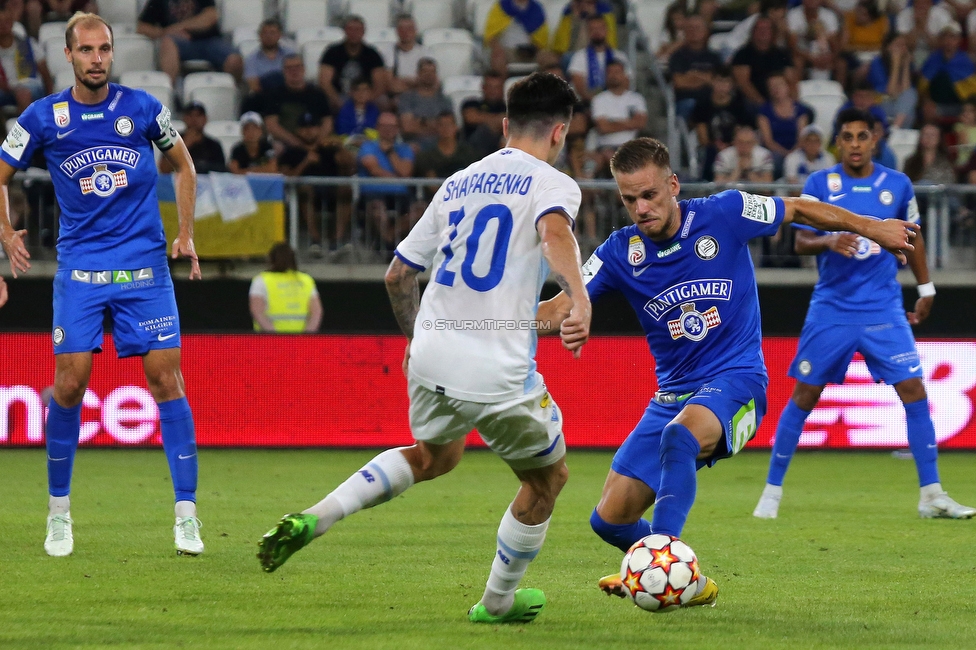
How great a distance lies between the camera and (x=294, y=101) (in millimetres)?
14039

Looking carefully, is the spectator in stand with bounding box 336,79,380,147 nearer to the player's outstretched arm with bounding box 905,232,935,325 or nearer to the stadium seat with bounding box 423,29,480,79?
the stadium seat with bounding box 423,29,480,79

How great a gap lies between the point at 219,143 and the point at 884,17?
807 centimetres

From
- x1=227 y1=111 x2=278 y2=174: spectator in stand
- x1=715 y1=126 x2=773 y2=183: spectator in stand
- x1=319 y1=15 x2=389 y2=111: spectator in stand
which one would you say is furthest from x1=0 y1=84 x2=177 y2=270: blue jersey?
x1=319 y1=15 x2=389 y2=111: spectator in stand

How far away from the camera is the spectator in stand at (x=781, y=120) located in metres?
14.1

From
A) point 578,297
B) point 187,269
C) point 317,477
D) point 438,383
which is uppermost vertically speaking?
point 578,297

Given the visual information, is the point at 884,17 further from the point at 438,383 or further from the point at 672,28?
the point at 438,383

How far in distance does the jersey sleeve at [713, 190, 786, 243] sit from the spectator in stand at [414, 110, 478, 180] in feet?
26.5

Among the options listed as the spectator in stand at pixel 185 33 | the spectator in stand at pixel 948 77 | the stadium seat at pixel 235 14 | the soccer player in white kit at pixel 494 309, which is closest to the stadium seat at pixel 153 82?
the spectator in stand at pixel 185 33

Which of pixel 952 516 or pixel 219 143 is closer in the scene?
pixel 952 516

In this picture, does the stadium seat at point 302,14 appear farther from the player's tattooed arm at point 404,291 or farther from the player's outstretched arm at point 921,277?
the player's tattooed arm at point 404,291

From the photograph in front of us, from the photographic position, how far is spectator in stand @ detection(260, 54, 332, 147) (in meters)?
13.9

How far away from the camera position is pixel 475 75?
15.4m

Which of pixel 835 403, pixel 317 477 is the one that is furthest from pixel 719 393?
pixel 835 403

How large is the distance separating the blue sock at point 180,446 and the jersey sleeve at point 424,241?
209cm
